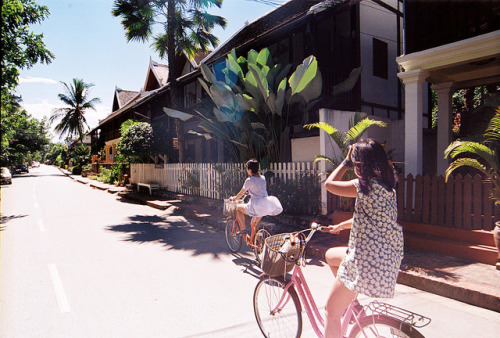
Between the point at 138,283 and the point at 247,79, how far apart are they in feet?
21.4

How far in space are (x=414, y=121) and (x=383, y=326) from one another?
6562 mm

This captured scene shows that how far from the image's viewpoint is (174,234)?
311 inches

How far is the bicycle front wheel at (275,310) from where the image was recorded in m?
2.79

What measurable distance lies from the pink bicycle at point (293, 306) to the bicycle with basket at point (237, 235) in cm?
214

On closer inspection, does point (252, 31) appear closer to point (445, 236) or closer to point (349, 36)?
point (349, 36)

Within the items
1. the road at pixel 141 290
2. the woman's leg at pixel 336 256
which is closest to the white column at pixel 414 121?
the road at pixel 141 290

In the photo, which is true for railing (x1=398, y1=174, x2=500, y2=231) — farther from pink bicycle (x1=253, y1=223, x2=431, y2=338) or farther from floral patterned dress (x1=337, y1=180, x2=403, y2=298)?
floral patterned dress (x1=337, y1=180, x2=403, y2=298)

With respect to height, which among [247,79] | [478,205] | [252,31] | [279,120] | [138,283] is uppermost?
[252,31]

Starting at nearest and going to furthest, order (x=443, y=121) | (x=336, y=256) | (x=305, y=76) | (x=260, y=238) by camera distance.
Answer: (x=336, y=256) → (x=260, y=238) → (x=305, y=76) → (x=443, y=121)

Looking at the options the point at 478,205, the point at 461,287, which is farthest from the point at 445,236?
the point at 461,287

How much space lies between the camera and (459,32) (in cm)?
732

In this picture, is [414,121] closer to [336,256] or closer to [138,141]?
[336,256]

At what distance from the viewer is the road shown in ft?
10.9

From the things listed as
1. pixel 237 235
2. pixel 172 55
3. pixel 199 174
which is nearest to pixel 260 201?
pixel 237 235
